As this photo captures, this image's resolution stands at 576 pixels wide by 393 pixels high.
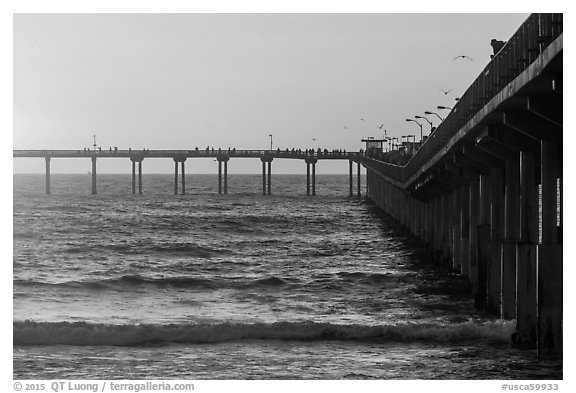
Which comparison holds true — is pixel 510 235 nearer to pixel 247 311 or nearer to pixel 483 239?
pixel 483 239

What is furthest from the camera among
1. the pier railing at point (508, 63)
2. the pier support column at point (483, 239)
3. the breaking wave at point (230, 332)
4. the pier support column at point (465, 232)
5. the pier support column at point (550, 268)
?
the pier support column at point (465, 232)

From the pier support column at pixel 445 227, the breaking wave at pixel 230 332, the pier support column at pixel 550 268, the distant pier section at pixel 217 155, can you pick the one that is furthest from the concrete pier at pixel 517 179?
the distant pier section at pixel 217 155

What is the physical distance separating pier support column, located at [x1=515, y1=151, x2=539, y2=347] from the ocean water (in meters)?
0.61

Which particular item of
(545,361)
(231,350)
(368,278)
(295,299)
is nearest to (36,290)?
(295,299)

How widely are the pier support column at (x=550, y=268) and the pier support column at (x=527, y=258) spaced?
42.4 inches

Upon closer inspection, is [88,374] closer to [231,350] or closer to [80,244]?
[231,350]

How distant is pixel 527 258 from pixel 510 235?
2.90m

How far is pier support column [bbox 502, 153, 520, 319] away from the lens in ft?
85.6

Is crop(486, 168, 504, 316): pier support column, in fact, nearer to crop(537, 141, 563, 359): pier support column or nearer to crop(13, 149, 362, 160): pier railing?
crop(537, 141, 563, 359): pier support column

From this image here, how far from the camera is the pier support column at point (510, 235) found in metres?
26.1

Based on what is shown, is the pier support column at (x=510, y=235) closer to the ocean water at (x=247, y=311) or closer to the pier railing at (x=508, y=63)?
the ocean water at (x=247, y=311)

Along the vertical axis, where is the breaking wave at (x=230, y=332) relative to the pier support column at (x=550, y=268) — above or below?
below
